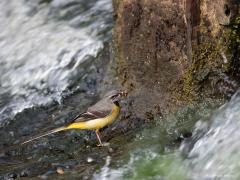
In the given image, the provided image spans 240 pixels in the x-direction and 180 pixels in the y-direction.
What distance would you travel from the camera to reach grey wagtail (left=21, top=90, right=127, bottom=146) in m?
10.9

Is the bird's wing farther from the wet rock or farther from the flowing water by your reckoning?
the wet rock

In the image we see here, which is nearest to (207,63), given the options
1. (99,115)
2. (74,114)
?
(99,115)

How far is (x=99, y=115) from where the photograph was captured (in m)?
11.0

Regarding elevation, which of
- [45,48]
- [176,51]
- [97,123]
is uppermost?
[176,51]

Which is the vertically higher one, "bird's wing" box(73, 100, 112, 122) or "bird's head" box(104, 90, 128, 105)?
"bird's head" box(104, 90, 128, 105)

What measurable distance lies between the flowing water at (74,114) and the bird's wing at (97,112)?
0.33 metres

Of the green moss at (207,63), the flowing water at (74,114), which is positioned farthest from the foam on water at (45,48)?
the green moss at (207,63)

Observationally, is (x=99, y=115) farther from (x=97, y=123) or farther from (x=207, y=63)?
(x=207, y=63)

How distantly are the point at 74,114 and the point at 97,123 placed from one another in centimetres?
93

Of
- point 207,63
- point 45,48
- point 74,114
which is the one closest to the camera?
point 207,63

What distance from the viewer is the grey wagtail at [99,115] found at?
10.9 meters

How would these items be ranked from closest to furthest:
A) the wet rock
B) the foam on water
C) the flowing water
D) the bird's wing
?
the flowing water
the wet rock
the bird's wing
the foam on water

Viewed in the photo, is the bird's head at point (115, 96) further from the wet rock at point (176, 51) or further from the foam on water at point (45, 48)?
the foam on water at point (45, 48)

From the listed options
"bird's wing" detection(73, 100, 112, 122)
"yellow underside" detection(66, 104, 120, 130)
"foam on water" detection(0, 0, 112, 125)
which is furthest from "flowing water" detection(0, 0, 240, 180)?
"bird's wing" detection(73, 100, 112, 122)
